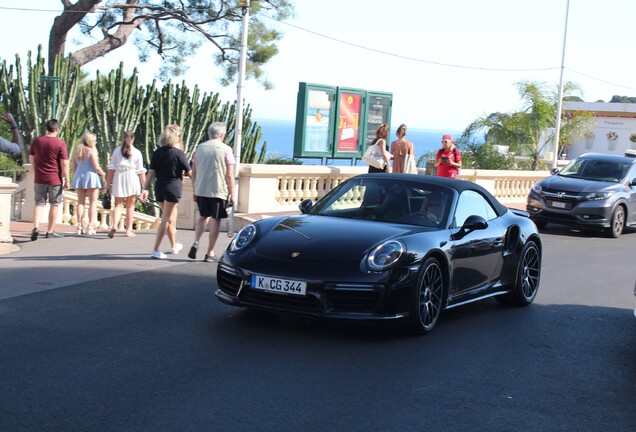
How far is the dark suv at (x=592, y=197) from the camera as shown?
18.3 meters

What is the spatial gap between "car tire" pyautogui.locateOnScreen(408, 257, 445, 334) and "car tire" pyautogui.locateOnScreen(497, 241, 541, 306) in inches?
65.9

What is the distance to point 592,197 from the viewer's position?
60.2 ft

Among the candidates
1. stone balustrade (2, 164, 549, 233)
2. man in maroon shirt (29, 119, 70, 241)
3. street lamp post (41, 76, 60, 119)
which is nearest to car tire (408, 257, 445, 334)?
man in maroon shirt (29, 119, 70, 241)

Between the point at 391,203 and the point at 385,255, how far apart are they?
122 centimetres

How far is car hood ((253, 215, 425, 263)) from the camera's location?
25.0ft

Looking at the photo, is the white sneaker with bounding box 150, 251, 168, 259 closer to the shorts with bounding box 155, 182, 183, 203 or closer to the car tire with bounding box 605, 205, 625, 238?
the shorts with bounding box 155, 182, 183, 203

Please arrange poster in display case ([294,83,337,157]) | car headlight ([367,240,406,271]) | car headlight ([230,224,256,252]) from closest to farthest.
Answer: car headlight ([367,240,406,271]) < car headlight ([230,224,256,252]) < poster in display case ([294,83,337,157])

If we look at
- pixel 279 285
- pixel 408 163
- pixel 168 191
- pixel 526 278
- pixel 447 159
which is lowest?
pixel 526 278

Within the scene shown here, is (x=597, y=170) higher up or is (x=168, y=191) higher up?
(x=597, y=170)

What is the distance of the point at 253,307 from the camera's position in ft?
25.1

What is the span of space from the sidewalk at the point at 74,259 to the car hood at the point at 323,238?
9.11ft

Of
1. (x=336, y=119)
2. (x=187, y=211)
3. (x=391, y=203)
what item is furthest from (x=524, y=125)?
(x=391, y=203)

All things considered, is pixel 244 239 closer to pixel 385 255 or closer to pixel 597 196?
pixel 385 255

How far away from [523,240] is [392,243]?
95.7 inches
